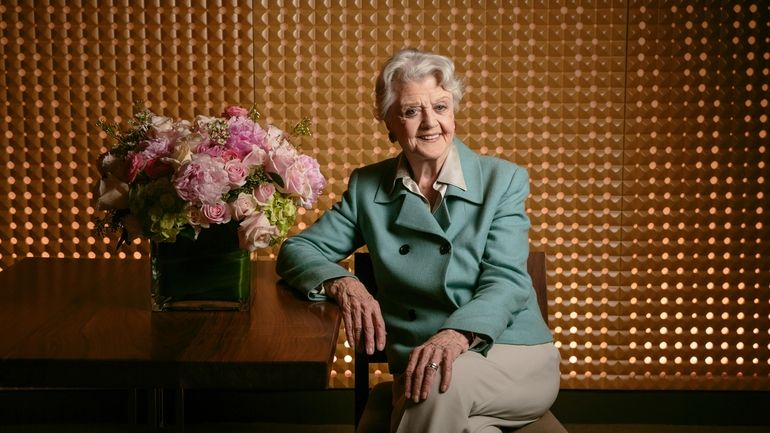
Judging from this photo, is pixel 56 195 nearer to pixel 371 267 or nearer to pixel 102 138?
pixel 102 138

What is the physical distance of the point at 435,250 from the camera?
2.49 m

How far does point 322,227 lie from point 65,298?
78 cm

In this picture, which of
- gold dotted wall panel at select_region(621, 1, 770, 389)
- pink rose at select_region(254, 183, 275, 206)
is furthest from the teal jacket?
gold dotted wall panel at select_region(621, 1, 770, 389)

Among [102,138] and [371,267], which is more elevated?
[102,138]

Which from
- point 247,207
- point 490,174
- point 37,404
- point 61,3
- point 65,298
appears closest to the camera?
point 247,207

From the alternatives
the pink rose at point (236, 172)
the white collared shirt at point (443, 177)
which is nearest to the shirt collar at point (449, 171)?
the white collared shirt at point (443, 177)

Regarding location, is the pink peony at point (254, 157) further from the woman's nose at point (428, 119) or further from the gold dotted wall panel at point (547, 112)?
the gold dotted wall panel at point (547, 112)

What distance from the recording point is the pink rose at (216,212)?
6.25 feet

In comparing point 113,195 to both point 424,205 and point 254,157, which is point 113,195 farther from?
point 424,205

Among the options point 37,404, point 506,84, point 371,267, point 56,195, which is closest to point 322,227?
point 371,267

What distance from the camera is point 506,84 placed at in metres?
3.59

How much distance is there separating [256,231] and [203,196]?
0.53 feet

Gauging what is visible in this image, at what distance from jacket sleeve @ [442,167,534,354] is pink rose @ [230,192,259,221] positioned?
612 millimetres

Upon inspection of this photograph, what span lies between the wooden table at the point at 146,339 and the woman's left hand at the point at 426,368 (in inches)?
8.4
